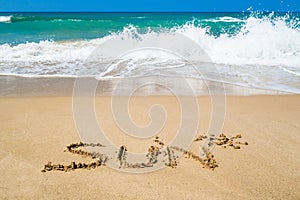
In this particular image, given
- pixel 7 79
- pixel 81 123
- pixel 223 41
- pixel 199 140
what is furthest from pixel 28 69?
pixel 223 41

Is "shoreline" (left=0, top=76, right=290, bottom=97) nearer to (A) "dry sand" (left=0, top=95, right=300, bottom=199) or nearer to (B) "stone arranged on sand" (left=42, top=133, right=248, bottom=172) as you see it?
(A) "dry sand" (left=0, top=95, right=300, bottom=199)

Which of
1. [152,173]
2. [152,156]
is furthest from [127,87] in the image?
[152,173]

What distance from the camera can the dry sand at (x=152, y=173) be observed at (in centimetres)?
236

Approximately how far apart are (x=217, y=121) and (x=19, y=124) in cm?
218

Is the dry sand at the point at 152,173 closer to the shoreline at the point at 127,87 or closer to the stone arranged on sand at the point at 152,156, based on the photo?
the stone arranged on sand at the point at 152,156

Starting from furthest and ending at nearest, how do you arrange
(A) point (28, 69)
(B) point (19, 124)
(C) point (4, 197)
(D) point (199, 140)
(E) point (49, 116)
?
(A) point (28, 69) < (E) point (49, 116) < (B) point (19, 124) < (D) point (199, 140) < (C) point (4, 197)

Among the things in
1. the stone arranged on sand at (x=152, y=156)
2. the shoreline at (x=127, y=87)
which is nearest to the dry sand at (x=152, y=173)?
the stone arranged on sand at (x=152, y=156)

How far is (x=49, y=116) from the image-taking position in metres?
3.91

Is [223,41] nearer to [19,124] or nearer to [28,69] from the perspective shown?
[28,69]

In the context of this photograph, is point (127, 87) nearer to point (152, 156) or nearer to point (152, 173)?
point (152, 156)

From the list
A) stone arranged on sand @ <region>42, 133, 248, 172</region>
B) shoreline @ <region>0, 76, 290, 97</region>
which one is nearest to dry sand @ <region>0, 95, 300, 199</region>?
stone arranged on sand @ <region>42, 133, 248, 172</region>

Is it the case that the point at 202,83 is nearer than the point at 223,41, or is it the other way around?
the point at 202,83

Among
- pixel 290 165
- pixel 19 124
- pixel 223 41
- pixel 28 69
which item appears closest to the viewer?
pixel 290 165

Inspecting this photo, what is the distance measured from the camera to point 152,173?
2.61 metres
